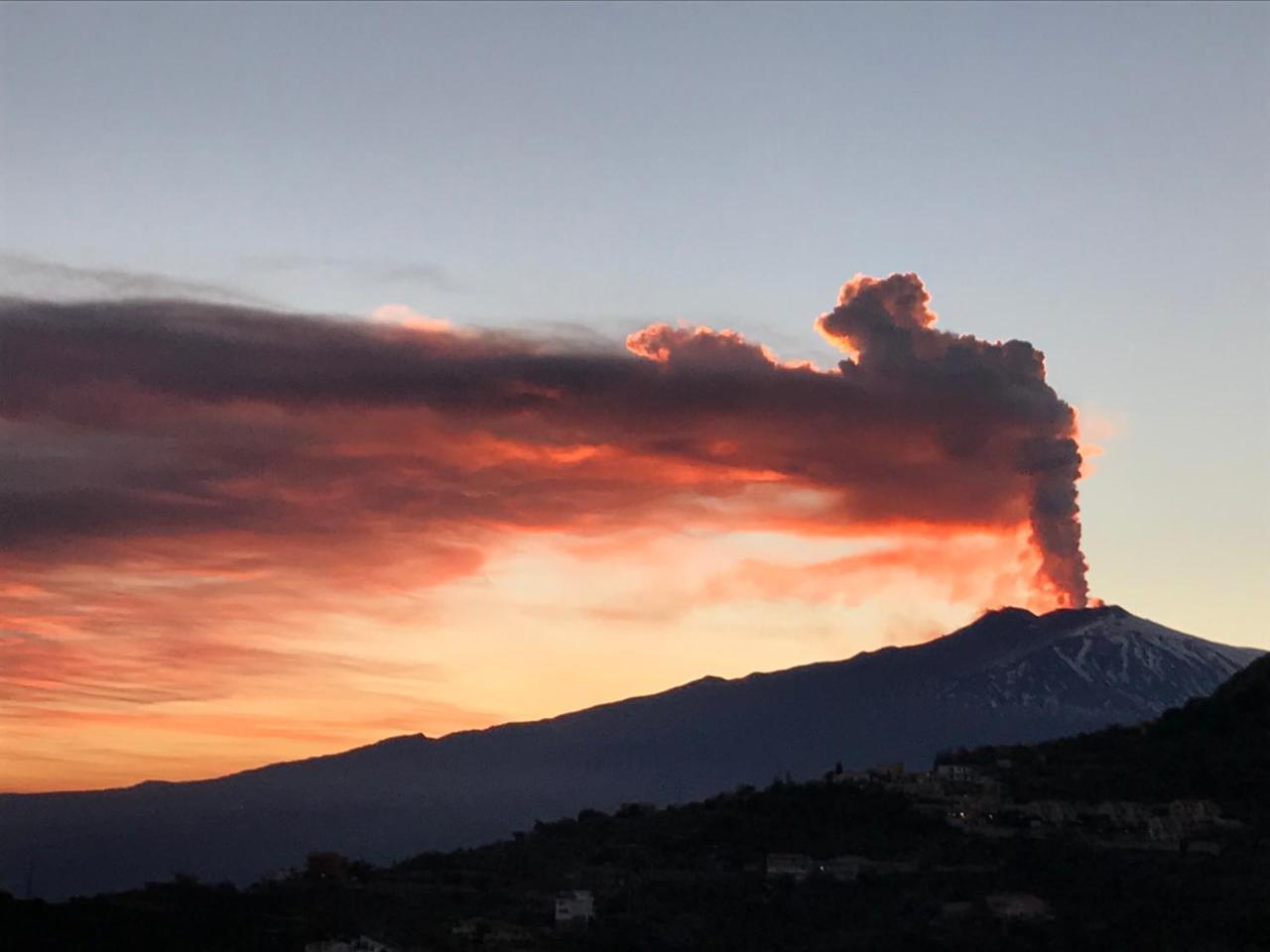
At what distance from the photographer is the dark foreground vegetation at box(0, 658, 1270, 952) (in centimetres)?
9169

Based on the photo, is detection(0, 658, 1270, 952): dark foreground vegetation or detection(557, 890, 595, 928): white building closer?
detection(0, 658, 1270, 952): dark foreground vegetation

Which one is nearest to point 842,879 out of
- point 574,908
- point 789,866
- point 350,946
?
point 789,866

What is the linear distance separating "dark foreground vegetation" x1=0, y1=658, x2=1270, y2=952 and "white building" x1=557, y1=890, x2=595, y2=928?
53 cm

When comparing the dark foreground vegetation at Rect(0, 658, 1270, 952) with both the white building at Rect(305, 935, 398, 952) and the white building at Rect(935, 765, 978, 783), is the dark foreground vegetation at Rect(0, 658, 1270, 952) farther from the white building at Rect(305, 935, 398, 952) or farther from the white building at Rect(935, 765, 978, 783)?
the white building at Rect(305, 935, 398, 952)

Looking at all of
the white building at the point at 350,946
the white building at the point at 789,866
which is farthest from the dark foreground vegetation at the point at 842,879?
the white building at the point at 350,946

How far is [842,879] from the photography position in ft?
349

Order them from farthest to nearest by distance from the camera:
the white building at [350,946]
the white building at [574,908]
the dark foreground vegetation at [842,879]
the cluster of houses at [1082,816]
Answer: the cluster of houses at [1082,816], the white building at [574,908], the dark foreground vegetation at [842,879], the white building at [350,946]

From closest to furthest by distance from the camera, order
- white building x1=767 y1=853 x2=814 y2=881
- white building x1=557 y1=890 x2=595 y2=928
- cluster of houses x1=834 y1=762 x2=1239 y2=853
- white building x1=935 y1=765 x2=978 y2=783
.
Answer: white building x1=557 y1=890 x2=595 y2=928, white building x1=767 y1=853 x2=814 y2=881, cluster of houses x1=834 y1=762 x2=1239 y2=853, white building x1=935 y1=765 x2=978 y2=783

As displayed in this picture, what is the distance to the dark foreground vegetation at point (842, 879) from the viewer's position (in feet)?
301

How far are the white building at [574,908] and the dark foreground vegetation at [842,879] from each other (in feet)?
1.73

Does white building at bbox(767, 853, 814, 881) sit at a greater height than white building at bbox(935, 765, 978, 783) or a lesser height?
lesser

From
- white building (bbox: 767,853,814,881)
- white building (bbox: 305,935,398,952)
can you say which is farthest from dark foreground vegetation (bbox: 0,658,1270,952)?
white building (bbox: 305,935,398,952)

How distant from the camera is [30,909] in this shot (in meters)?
91.4

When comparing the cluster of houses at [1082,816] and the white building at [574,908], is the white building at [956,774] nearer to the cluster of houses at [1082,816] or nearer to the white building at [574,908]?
the cluster of houses at [1082,816]
